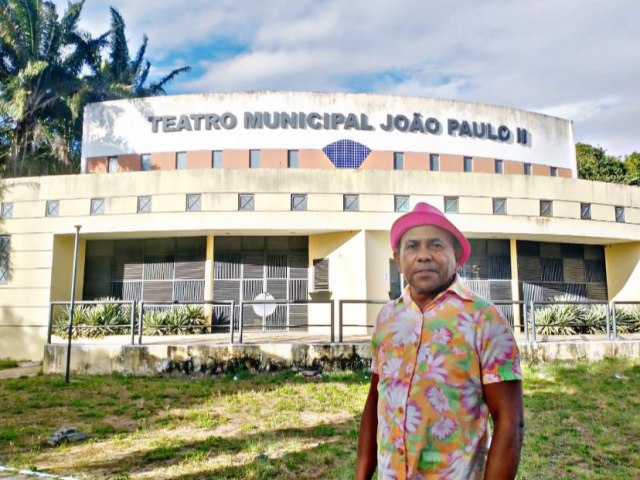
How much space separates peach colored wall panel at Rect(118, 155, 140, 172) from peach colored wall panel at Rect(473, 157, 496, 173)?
13.8 metres

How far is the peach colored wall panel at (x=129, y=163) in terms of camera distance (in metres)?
20.7

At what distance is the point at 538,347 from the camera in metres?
11.6

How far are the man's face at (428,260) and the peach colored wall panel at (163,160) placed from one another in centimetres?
1986

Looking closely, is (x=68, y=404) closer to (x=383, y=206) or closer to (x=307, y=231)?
(x=307, y=231)

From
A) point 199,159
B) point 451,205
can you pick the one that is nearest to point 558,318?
point 451,205

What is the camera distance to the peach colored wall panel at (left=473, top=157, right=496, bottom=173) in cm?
2142

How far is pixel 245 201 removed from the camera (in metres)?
15.9

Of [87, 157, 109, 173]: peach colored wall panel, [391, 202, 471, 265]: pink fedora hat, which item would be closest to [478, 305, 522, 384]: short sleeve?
[391, 202, 471, 265]: pink fedora hat

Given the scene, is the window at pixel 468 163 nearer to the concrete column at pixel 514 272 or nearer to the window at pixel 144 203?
the concrete column at pixel 514 272

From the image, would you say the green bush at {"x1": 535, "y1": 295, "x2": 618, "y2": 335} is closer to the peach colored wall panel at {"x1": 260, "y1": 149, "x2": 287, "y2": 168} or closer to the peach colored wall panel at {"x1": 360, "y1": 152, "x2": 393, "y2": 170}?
the peach colored wall panel at {"x1": 360, "y1": 152, "x2": 393, "y2": 170}

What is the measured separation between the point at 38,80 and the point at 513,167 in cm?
2307

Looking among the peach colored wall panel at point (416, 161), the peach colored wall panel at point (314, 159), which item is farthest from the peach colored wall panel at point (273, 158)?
the peach colored wall panel at point (416, 161)

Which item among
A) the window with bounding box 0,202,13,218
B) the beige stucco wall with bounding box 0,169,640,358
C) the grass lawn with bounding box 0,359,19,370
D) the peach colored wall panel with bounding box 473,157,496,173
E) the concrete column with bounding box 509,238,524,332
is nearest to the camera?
the grass lawn with bounding box 0,359,19,370

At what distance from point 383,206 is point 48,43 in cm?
2042
